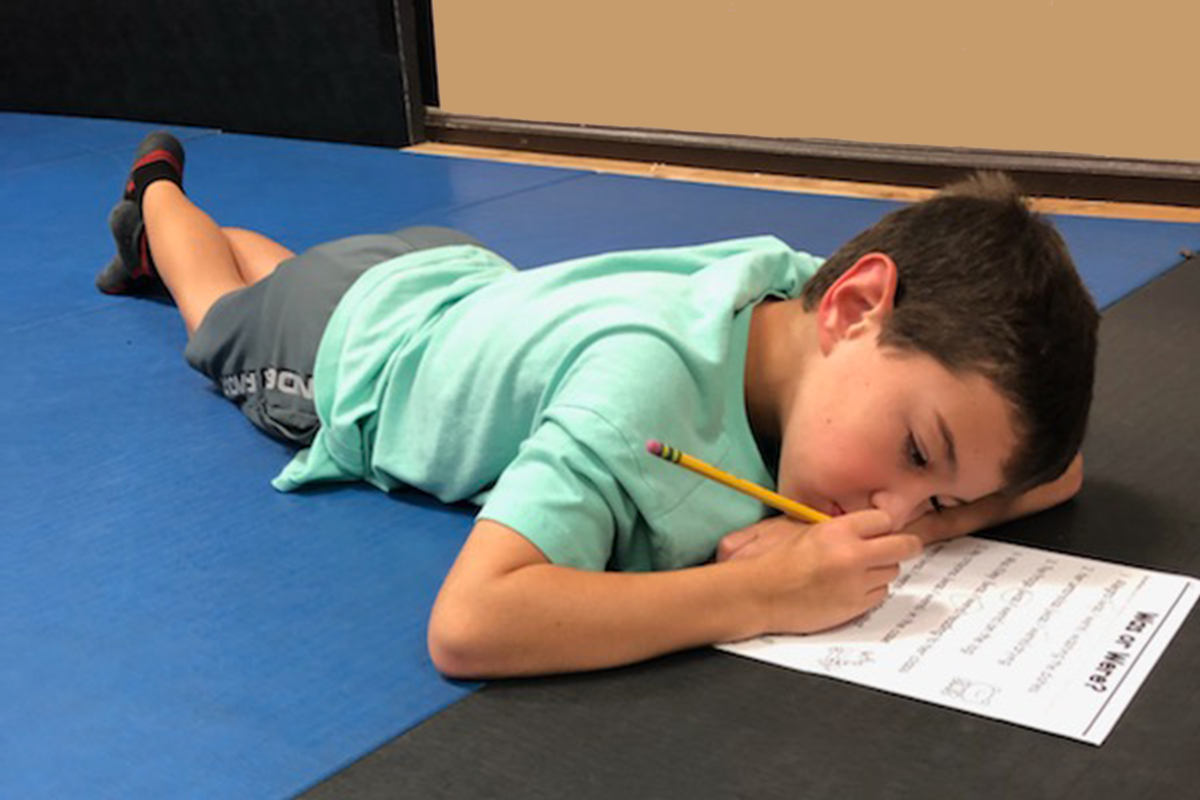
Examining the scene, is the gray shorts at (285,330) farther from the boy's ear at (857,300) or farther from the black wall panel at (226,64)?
the black wall panel at (226,64)

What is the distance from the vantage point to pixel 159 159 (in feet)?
6.68

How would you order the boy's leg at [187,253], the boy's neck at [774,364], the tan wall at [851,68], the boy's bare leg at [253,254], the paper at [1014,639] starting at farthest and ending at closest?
1. the tan wall at [851,68]
2. the boy's bare leg at [253,254]
3. the boy's leg at [187,253]
4. the boy's neck at [774,364]
5. the paper at [1014,639]

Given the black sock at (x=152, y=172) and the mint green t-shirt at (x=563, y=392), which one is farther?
the black sock at (x=152, y=172)

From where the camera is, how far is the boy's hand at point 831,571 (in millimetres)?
983

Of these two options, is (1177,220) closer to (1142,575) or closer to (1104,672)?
(1142,575)

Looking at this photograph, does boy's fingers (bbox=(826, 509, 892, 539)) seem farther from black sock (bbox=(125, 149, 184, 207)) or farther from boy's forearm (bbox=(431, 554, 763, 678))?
black sock (bbox=(125, 149, 184, 207))

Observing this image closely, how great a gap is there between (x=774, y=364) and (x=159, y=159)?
1245mm

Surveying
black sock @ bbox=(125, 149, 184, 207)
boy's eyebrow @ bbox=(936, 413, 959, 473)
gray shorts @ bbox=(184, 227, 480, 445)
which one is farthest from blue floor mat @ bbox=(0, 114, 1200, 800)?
boy's eyebrow @ bbox=(936, 413, 959, 473)

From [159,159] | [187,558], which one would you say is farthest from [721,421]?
[159,159]

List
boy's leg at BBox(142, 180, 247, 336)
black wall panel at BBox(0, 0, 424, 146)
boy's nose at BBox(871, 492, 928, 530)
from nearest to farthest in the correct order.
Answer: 1. boy's nose at BBox(871, 492, 928, 530)
2. boy's leg at BBox(142, 180, 247, 336)
3. black wall panel at BBox(0, 0, 424, 146)

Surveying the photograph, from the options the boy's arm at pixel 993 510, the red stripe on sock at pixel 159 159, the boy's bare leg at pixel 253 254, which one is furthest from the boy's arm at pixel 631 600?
the red stripe on sock at pixel 159 159

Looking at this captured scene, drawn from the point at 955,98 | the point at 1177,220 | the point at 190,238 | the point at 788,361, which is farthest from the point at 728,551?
the point at 955,98

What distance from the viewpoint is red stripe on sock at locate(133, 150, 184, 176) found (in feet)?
6.67

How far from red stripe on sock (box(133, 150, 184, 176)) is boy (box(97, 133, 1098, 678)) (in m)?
0.86
